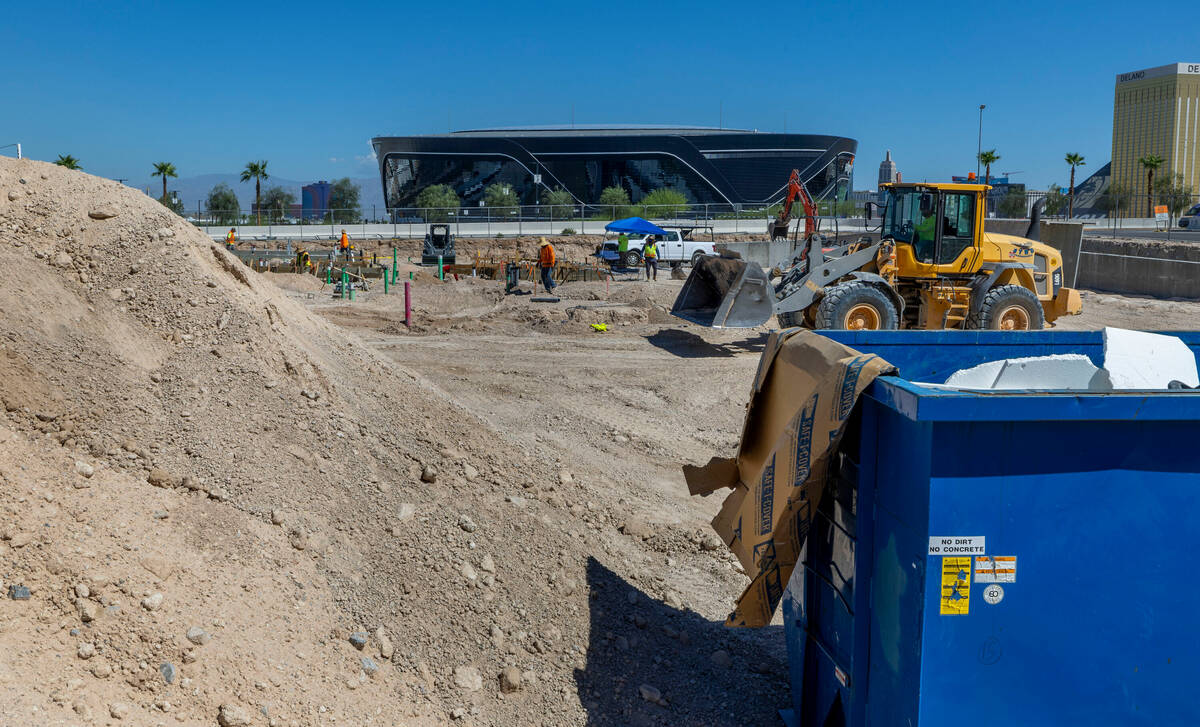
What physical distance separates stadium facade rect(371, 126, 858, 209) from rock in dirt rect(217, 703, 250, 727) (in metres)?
75.9

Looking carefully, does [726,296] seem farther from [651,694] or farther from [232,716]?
[232,716]

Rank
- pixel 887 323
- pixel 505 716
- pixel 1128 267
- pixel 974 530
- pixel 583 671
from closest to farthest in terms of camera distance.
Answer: pixel 974 530 → pixel 505 716 → pixel 583 671 → pixel 887 323 → pixel 1128 267

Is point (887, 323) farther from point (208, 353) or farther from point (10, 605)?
point (10, 605)

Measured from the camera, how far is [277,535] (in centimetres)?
520

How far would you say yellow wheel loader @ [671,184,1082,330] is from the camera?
14.5m

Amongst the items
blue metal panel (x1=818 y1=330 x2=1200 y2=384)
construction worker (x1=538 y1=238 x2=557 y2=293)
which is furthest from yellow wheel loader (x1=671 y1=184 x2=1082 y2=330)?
blue metal panel (x1=818 y1=330 x2=1200 y2=384)

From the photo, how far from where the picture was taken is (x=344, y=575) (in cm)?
510

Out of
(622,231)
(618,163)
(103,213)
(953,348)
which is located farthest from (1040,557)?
(618,163)

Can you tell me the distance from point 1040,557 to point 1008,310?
1273cm

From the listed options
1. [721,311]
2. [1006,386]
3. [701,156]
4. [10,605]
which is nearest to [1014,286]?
[721,311]

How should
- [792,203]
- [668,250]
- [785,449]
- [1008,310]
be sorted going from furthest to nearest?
[668,250] → [792,203] → [1008,310] → [785,449]

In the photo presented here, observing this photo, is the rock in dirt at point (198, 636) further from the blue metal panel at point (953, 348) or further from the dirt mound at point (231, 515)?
the blue metal panel at point (953, 348)

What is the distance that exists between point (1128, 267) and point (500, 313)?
18.8 metres

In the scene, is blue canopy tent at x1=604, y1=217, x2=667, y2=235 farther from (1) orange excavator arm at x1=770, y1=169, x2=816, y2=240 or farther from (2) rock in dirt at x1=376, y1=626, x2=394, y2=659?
(2) rock in dirt at x1=376, y1=626, x2=394, y2=659
